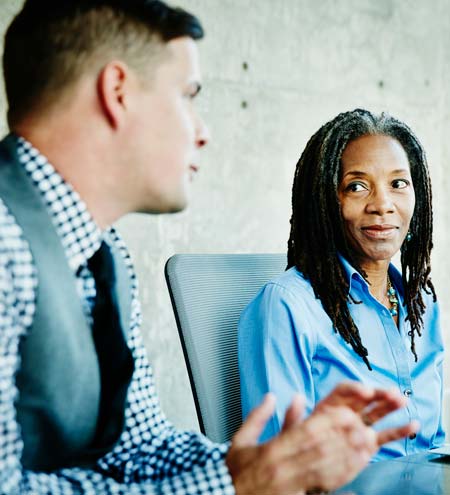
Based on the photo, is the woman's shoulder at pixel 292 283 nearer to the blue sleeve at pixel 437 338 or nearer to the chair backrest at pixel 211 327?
the chair backrest at pixel 211 327

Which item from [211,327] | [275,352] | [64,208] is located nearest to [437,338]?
[275,352]

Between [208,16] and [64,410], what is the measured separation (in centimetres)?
214

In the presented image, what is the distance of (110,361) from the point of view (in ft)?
3.51

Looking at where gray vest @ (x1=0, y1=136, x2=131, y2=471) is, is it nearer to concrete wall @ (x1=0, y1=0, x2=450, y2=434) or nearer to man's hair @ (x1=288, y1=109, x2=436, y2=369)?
man's hair @ (x1=288, y1=109, x2=436, y2=369)

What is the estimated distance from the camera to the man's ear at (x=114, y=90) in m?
1.02

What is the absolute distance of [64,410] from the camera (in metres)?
0.94

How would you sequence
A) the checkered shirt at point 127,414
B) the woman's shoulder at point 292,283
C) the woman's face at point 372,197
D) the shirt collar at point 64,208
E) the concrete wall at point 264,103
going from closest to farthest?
the checkered shirt at point 127,414 < the shirt collar at point 64,208 < the woman's shoulder at point 292,283 < the woman's face at point 372,197 < the concrete wall at point 264,103

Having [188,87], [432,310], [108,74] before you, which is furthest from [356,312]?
[108,74]

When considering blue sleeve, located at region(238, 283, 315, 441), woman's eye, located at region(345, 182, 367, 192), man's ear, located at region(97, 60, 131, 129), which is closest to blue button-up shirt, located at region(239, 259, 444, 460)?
blue sleeve, located at region(238, 283, 315, 441)

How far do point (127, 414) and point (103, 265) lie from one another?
0.24m

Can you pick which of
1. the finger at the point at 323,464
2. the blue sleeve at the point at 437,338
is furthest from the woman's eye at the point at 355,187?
the finger at the point at 323,464

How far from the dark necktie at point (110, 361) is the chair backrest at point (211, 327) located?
1.70ft

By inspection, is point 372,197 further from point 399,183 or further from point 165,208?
point 165,208

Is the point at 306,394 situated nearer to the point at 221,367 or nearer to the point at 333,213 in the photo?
the point at 221,367
